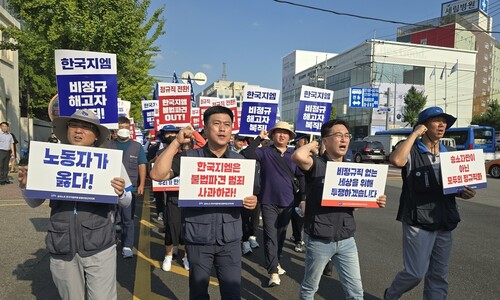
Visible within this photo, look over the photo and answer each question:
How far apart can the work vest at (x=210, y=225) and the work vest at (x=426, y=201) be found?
1.62 m

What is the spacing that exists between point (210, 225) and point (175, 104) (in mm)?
3911

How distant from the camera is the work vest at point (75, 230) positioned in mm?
2553

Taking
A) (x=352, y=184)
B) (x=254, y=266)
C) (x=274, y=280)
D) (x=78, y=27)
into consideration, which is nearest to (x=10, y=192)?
(x=78, y=27)

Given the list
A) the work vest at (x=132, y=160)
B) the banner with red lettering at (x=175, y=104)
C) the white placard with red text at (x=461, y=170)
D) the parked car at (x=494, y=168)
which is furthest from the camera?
the parked car at (x=494, y=168)

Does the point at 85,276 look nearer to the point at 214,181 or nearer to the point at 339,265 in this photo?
the point at 214,181

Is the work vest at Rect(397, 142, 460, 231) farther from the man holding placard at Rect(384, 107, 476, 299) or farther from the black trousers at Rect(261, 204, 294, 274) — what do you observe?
the black trousers at Rect(261, 204, 294, 274)

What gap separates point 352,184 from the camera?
10.4ft

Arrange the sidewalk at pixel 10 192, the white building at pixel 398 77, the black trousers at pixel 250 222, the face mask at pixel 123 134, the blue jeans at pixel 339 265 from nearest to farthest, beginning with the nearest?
the blue jeans at pixel 339 265
the face mask at pixel 123 134
the black trousers at pixel 250 222
the sidewalk at pixel 10 192
the white building at pixel 398 77

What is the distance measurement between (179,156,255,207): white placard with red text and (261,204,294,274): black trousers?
1.63 meters

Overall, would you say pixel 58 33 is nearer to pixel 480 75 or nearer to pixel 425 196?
pixel 425 196

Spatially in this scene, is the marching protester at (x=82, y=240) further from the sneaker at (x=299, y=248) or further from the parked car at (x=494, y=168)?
the parked car at (x=494, y=168)

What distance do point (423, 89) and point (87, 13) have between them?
173 ft

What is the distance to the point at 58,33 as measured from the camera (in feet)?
40.3

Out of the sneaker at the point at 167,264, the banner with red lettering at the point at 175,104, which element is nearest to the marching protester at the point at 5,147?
the banner with red lettering at the point at 175,104
